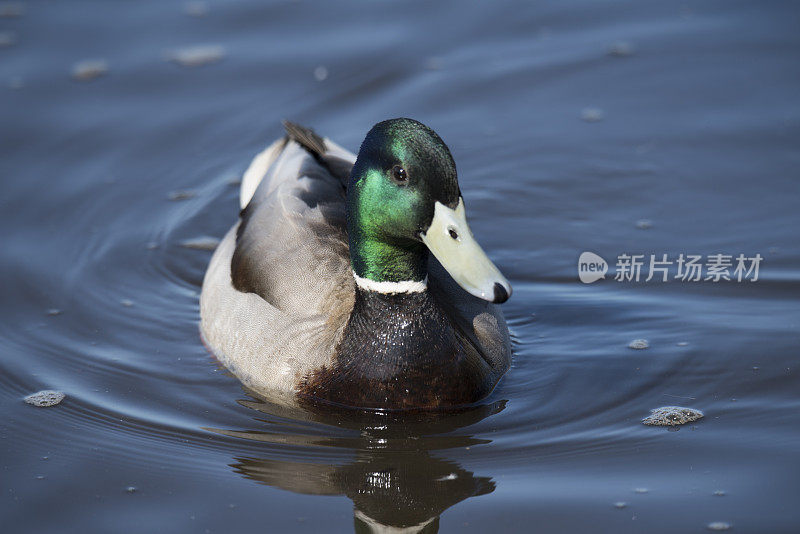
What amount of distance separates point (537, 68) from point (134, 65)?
3525 mm

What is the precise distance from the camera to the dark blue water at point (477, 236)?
5.46m

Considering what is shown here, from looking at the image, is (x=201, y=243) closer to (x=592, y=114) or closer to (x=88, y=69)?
(x=88, y=69)

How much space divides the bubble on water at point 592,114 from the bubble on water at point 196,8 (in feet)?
12.5

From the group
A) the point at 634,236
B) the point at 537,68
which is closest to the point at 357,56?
the point at 537,68

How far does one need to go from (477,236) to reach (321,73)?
261 centimetres

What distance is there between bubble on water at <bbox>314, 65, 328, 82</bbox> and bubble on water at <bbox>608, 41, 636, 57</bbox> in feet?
8.06

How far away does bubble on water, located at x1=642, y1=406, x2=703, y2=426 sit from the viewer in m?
5.93

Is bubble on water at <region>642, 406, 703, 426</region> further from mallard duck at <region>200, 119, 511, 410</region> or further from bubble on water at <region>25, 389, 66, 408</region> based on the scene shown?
bubble on water at <region>25, 389, 66, 408</region>

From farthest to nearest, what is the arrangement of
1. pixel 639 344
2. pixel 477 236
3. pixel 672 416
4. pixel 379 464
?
1. pixel 477 236
2. pixel 639 344
3. pixel 672 416
4. pixel 379 464

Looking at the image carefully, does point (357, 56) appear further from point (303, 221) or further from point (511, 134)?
point (303, 221)

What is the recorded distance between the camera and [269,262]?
6.53m

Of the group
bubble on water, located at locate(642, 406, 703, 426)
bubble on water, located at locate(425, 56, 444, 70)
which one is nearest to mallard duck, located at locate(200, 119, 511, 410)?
bubble on water, located at locate(642, 406, 703, 426)

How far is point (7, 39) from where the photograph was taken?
10.5 m

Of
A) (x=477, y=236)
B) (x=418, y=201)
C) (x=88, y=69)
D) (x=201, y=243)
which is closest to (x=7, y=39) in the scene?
(x=88, y=69)
